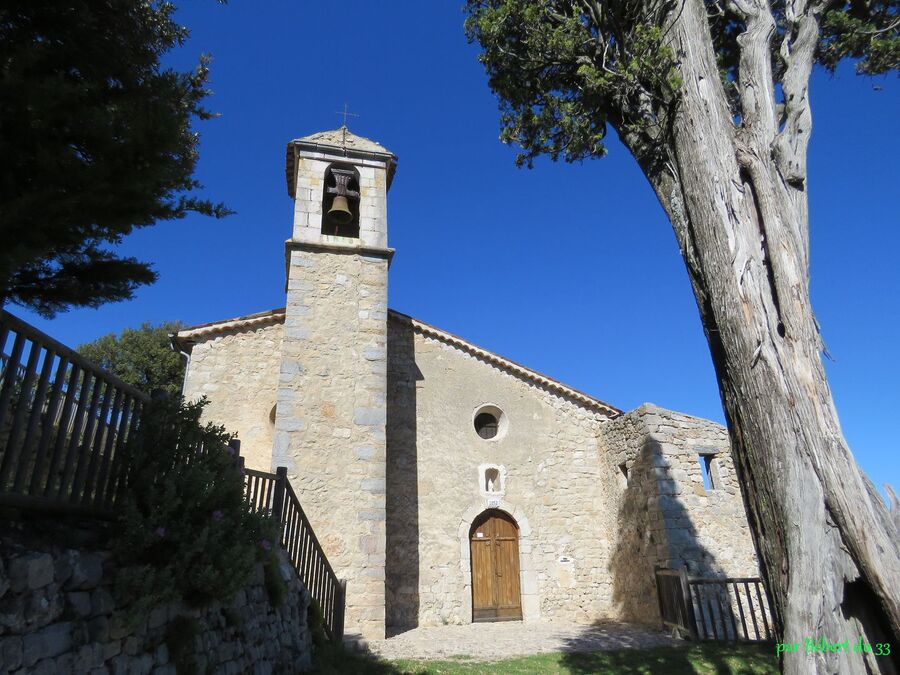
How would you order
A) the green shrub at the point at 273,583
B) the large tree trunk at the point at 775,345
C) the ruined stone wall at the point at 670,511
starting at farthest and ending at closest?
the ruined stone wall at the point at 670,511 < the green shrub at the point at 273,583 < the large tree trunk at the point at 775,345

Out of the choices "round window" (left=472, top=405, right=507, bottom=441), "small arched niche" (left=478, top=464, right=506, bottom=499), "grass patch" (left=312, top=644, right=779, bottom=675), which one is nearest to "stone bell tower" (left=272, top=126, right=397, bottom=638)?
"grass patch" (left=312, top=644, right=779, bottom=675)

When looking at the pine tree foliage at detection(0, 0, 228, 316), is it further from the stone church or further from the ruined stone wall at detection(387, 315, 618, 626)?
Result: the ruined stone wall at detection(387, 315, 618, 626)

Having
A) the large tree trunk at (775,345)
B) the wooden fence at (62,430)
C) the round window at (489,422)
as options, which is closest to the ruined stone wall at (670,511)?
the round window at (489,422)

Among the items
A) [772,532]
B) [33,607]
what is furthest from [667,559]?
[33,607]

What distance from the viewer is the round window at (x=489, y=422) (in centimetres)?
1258

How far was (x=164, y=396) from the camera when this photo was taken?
4176 mm

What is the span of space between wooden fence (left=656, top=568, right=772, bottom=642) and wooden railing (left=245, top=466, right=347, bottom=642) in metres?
5.47

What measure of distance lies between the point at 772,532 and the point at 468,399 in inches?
372

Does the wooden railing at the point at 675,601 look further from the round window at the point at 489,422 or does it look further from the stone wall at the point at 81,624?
the stone wall at the point at 81,624

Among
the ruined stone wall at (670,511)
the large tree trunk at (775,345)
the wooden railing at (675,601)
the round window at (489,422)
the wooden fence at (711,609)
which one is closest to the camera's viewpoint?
the large tree trunk at (775,345)

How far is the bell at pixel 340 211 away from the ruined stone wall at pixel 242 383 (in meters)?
2.92

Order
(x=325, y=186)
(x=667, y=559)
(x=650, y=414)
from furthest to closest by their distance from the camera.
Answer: (x=325, y=186) < (x=650, y=414) < (x=667, y=559)

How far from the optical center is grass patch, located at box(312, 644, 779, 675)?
Result: 664 centimetres

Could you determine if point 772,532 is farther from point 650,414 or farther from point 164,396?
point 650,414
